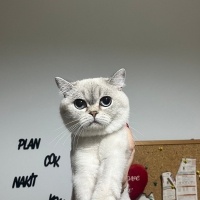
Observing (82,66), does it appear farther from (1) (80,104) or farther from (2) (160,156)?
(1) (80,104)

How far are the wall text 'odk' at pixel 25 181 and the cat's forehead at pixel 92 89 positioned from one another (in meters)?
0.74

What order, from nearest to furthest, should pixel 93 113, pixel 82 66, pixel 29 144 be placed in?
pixel 93 113 < pixel 29 144 < pixel 82 66

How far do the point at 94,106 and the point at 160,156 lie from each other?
0.92 metres

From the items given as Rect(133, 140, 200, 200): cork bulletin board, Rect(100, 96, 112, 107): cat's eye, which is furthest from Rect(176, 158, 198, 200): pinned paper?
Rect(100, 96, 112, 107): cat's eye

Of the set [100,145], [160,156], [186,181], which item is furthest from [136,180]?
[100,145]

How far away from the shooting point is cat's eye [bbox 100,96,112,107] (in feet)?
2.68

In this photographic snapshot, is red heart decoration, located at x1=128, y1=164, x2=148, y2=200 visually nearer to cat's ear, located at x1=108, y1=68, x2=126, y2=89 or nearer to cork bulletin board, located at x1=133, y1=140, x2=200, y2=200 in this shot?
cork bulletin board, located at x1=133, y1=140, x2=200, y2=200

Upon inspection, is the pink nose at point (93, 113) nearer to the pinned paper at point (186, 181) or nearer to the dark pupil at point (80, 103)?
the dark pupil at point (80, 103)

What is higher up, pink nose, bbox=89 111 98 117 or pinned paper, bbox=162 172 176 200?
pink nose, bbox=89 111 98 117

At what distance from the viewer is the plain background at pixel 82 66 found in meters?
1.44

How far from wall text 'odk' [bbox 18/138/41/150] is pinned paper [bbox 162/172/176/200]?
26.7 inches

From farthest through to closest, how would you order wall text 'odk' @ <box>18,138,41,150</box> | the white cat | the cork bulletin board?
1. the cork bulletin board
2. wall text 'odk' @ <box>18,138,41,150</box>
3. the white cat

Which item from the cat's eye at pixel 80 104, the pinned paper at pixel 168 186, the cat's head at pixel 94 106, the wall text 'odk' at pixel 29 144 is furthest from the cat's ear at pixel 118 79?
the pinned paper at pixel 168 186

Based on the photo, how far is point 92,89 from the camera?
81 cm
